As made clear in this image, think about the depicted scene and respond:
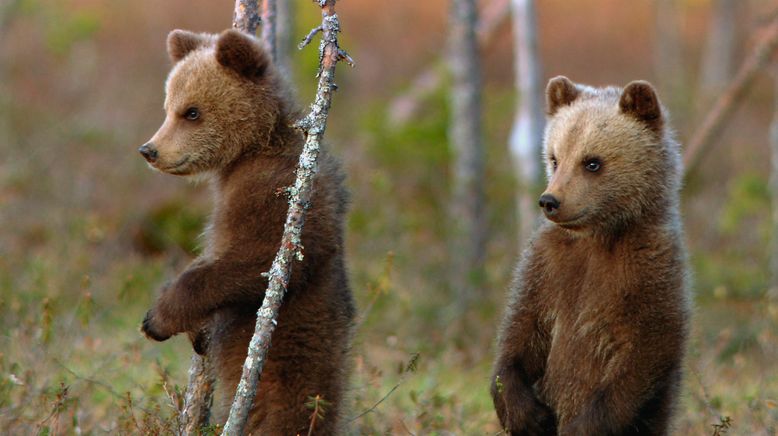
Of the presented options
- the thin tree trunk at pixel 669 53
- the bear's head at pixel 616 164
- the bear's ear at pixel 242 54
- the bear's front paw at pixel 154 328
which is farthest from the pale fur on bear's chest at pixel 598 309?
the thin tree trunk at pixel 669 53

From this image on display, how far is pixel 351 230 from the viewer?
1302 centimetres

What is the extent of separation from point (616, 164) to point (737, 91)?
766cm

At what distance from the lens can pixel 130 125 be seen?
19.0m

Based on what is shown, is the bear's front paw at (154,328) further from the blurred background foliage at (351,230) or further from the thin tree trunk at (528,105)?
the thin tree trunk at (528,105)

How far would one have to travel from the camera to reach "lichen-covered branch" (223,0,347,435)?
4.45 metres

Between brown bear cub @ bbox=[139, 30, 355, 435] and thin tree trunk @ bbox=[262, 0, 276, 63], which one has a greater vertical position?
thin tree trunk @ bbox=[262, 0, 276, 63]

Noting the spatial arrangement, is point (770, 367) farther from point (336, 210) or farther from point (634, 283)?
point (336, 210)

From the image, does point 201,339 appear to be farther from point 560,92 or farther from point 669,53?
point 669,53

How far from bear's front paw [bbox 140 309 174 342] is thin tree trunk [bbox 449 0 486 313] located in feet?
19.3

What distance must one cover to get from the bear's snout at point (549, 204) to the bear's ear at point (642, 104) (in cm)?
68

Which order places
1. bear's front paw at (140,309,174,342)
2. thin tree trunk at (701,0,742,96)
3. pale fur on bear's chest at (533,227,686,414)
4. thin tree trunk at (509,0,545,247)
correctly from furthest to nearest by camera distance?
thin tree trunk at (701,0,742,96) < thin tree trunk at (509,0,545,247) < bear's front paw at (140,309,174,342) < pale fur on bear's chest at (533,227,686,414)

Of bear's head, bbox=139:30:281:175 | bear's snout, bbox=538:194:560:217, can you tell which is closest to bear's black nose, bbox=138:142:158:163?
bear's head, bbox=139:30:281:175

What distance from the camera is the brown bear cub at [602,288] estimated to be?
16.5 ft

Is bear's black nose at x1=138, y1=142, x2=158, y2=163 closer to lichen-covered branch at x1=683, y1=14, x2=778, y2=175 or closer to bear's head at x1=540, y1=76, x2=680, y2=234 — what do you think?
bear's head at x1=540, y1=76, x2=680, y2=234
